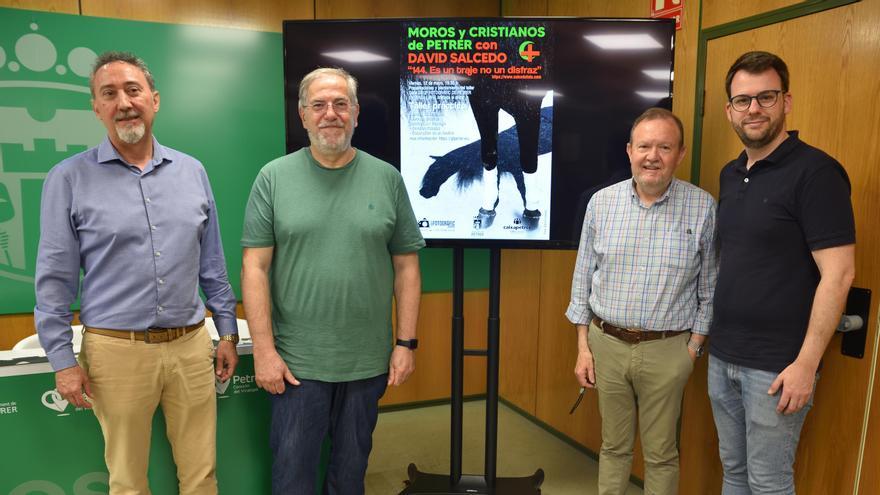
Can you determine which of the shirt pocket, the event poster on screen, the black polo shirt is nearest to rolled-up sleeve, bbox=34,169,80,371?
the event poster on screen

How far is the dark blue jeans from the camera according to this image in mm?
1934

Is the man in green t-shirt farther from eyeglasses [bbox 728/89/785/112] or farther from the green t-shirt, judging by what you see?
eyeglasses [bbox 728/89/785/112]

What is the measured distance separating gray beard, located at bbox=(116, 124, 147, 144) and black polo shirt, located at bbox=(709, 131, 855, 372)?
1924mm

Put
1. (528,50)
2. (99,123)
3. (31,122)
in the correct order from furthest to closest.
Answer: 1. (99,123)
2. (31,122)
3. (528,50)

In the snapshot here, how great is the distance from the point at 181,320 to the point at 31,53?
6.49 feet

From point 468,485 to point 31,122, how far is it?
2.79 metres

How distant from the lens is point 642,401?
2193 mm

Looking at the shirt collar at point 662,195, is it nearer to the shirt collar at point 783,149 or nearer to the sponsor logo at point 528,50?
the shirt collar at point 783,149

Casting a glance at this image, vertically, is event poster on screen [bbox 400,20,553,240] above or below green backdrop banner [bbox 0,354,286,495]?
above

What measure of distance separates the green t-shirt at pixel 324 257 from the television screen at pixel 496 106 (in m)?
0.59

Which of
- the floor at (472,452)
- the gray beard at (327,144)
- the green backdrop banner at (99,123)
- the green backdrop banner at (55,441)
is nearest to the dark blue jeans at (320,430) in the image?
the green backdrop banner at (55,441)

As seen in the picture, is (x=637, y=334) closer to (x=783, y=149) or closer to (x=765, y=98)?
(x=783, y=149)

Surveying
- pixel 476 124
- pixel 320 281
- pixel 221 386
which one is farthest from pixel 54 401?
pixel 476 124

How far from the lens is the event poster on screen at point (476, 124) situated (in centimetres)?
243
